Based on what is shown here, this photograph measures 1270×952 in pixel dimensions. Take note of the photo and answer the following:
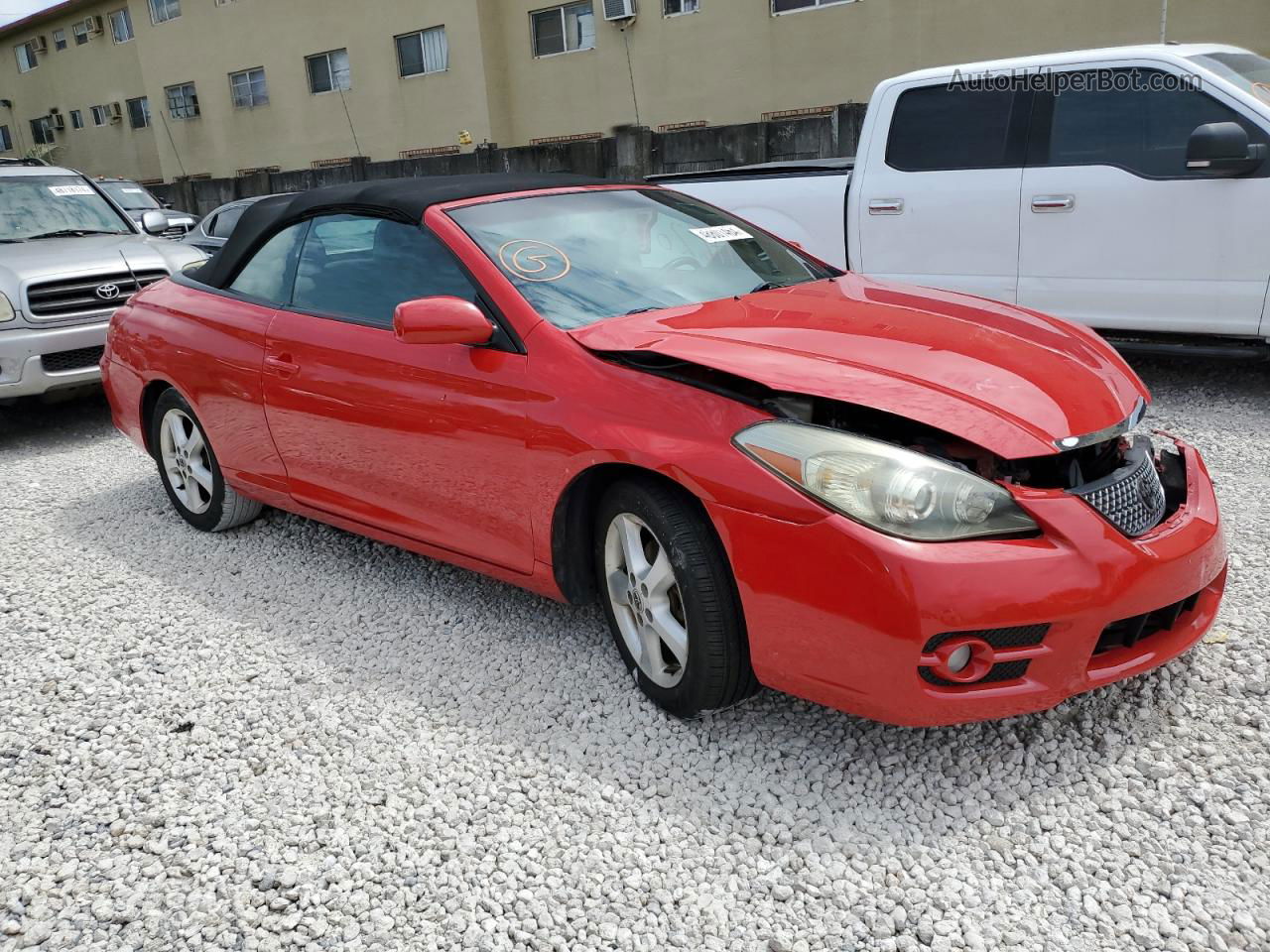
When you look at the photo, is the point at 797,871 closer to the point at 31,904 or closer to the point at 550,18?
the point at 31,904

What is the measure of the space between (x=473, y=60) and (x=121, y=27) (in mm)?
16980

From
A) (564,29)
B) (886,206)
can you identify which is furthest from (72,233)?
(564,29)

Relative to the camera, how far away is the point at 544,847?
252 centimetres

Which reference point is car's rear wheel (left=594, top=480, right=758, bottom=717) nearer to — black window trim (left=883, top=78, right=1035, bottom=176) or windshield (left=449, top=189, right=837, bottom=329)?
windshield (left=449, top=189, right=837, bottom=329)

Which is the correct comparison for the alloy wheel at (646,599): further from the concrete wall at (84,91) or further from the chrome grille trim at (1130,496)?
the concrete wall at (84,91)

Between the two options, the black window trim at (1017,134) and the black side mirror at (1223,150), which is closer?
the black side mirror at (1223,150)

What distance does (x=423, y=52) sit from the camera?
22188 millimetres

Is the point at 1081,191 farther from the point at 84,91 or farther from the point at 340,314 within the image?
the point at 84,91

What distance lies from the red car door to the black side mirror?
155 inches

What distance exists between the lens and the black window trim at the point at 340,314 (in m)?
3.21

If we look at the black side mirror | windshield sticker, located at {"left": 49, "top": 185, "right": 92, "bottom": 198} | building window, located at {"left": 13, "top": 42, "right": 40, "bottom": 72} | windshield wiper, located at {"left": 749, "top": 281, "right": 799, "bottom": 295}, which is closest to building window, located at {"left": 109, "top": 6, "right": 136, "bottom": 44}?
building window, located at {"left": 13, "top": 42, "right": 40, "bottom": 72}

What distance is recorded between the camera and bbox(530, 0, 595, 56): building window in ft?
65.3

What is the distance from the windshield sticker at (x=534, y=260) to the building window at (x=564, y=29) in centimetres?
1795

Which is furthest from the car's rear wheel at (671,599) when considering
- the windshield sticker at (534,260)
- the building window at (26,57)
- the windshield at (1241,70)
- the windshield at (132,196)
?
the building window at (26,57)
